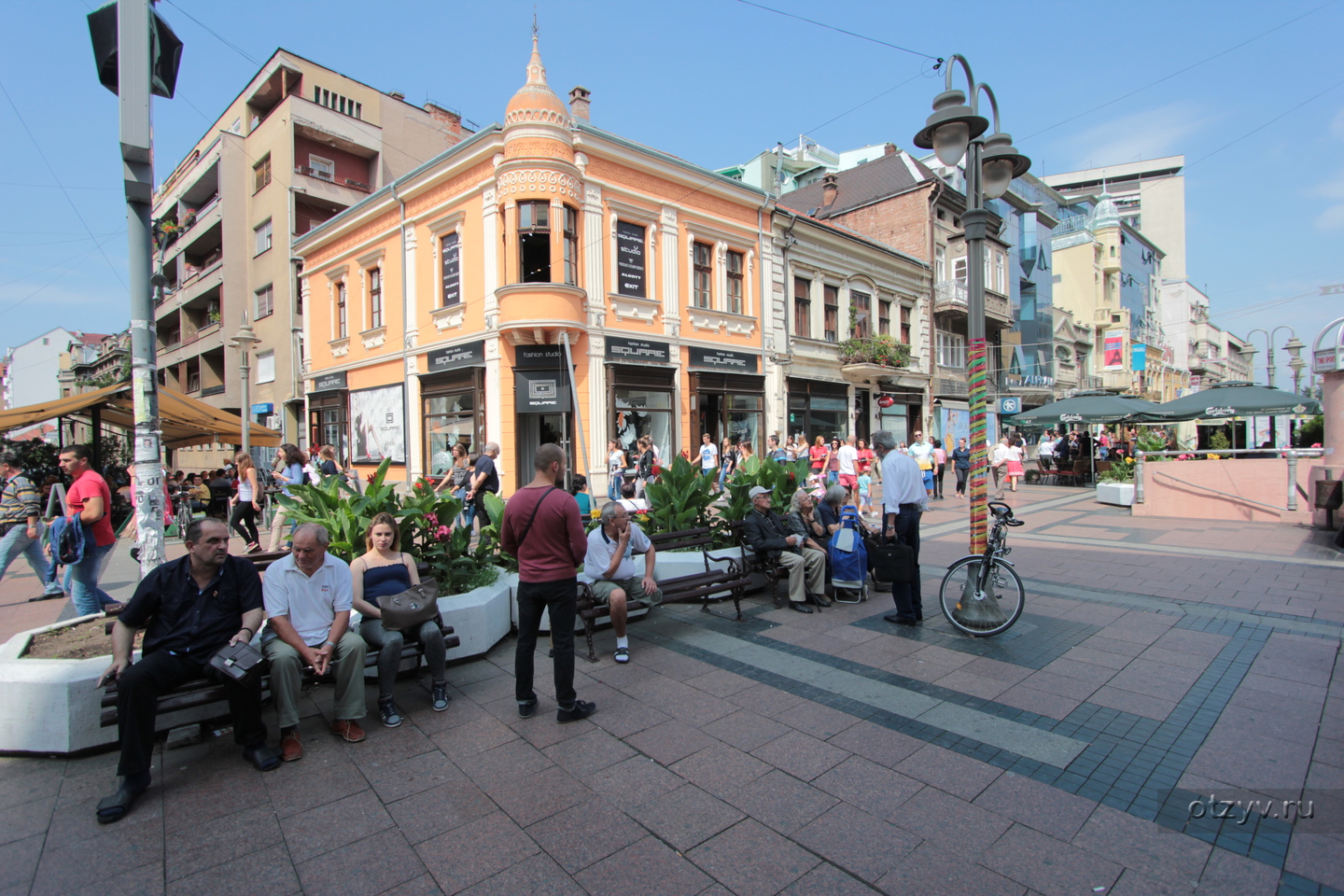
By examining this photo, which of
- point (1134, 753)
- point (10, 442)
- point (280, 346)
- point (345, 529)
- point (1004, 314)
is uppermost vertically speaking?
point (1004, 314)

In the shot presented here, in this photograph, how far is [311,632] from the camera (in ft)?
12.6

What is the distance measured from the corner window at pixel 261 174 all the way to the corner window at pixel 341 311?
7824mm

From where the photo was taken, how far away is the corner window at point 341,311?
2152 cm

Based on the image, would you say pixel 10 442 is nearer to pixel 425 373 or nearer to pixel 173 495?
pixel 173 495

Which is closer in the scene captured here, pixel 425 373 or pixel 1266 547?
pixel 1266 547

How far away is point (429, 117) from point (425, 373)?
1684 centimetres

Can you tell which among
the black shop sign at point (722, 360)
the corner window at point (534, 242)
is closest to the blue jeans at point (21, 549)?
the corner window at point (534, 242)

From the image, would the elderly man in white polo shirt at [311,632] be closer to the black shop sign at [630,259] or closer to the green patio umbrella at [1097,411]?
the black shop sign at [630,259]

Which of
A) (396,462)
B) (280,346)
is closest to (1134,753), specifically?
(396,462)

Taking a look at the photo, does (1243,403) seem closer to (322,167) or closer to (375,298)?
(375,298)

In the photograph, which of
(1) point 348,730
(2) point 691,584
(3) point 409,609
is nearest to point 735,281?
(2) point 691,584

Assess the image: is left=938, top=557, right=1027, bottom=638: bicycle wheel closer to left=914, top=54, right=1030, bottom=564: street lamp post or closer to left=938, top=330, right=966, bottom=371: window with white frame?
left=914, top=54, right=1030, bottom=564: street lamp post

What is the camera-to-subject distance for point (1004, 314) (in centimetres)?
3128

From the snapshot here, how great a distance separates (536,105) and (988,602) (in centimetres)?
1495
